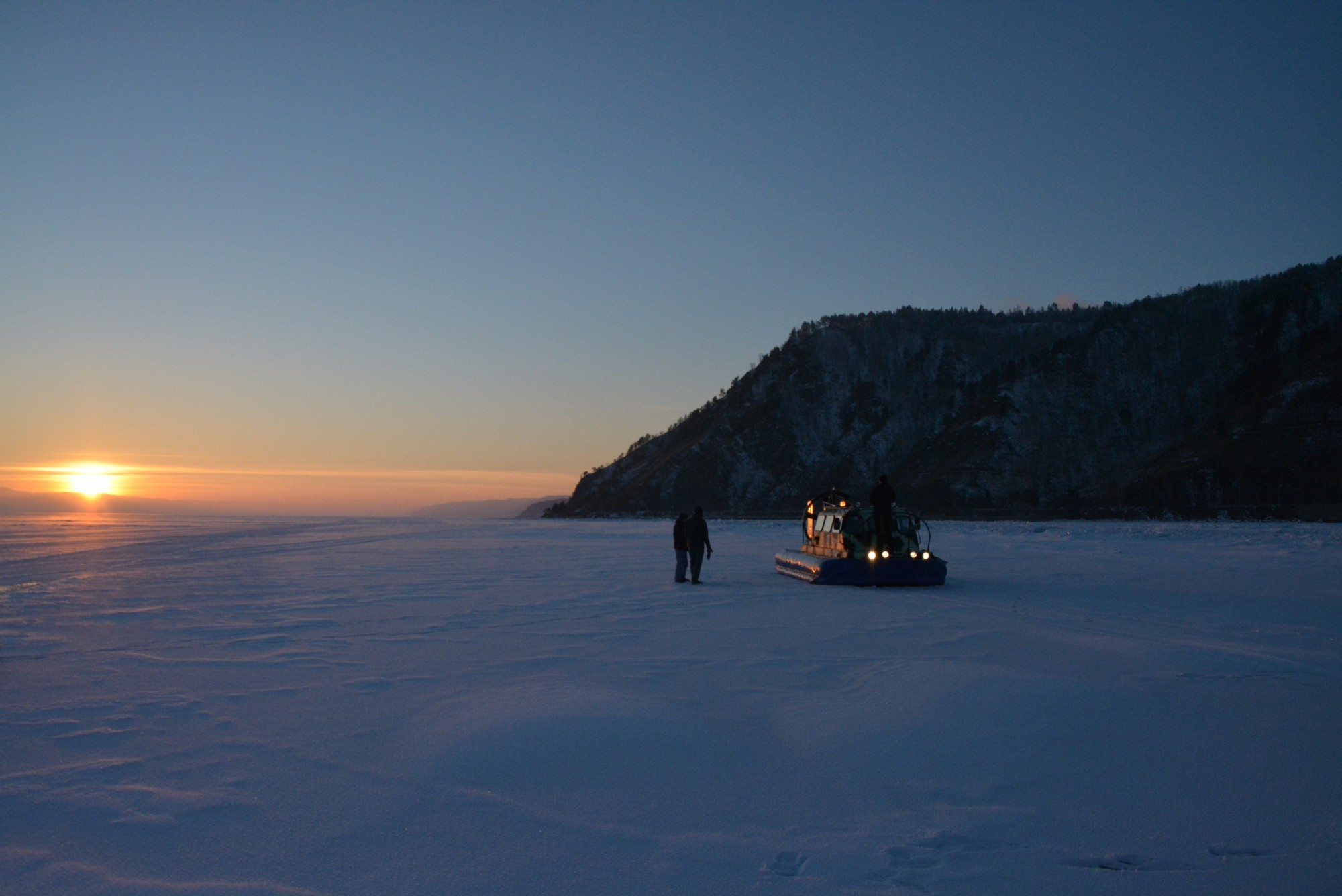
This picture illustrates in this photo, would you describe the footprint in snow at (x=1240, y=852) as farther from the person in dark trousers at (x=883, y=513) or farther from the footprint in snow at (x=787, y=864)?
the person in dark trousers at (x=883, y=513)

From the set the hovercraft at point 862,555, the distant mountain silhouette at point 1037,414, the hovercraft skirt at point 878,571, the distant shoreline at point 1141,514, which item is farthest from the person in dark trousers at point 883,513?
the distant mountain silhouette at point 1037,414

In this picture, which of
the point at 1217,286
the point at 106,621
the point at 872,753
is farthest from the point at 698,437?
the point at 872,753

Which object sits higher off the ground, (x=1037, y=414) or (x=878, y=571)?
(x=1037, y=414)

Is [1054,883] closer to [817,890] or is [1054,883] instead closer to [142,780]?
[817,890]

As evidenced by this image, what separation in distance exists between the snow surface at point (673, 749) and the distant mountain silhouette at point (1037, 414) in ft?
158

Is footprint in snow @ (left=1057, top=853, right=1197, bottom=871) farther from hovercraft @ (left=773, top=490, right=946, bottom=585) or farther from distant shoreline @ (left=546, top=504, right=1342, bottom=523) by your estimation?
distant shoreline @ (left=546, top=504, right=1342, bottom=523)

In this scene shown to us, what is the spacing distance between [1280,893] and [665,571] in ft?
56.9

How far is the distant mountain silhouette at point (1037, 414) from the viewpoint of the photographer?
57031 mm

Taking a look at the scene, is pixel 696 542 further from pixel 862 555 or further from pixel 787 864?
pixel 787 864

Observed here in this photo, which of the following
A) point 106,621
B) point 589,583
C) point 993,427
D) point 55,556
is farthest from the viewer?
point 993,427

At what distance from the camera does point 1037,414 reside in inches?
2781

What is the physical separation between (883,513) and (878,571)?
1131 mm

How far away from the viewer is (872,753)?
6.05m

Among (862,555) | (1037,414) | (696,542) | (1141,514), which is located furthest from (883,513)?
(1037,414)
